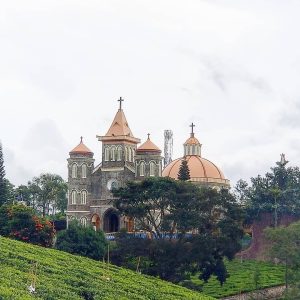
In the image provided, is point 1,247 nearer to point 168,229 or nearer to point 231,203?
point 168,229

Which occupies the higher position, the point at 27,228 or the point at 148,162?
the point at 148,162

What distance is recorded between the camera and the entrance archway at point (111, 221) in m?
68.8

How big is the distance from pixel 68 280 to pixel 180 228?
16.9m

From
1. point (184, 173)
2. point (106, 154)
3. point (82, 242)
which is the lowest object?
point (82, 242)

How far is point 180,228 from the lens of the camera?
52.5m

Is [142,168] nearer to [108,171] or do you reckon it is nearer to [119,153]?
[119,153]

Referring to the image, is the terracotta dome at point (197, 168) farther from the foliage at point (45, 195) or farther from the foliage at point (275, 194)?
the foliage at point (45, 195)

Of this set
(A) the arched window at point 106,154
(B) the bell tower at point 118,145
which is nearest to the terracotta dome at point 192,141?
(B) the bell tower at point 118,145

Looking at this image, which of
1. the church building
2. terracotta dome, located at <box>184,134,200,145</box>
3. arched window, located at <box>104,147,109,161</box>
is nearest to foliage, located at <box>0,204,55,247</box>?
the church building

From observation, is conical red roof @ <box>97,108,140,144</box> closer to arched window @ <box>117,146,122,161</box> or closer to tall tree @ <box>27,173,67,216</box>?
arched window @ <box>117,146,122,161</box>

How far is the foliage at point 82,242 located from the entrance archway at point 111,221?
1325 centimetres

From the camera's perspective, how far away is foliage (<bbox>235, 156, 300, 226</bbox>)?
6700cm

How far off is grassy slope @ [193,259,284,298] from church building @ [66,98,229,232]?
458 inches

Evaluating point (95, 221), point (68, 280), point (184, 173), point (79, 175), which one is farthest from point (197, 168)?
point (68, 280)
